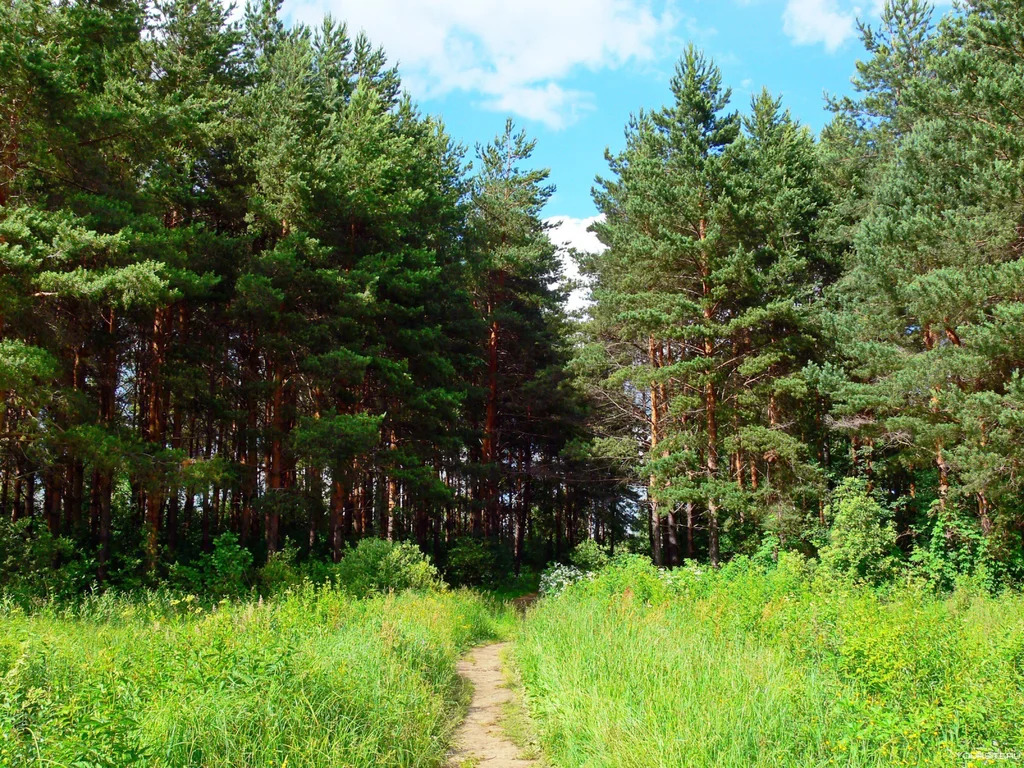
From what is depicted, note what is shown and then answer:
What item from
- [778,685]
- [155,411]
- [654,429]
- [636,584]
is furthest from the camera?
[654,429]

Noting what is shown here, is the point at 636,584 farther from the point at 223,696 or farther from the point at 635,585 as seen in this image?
the point at 223,696

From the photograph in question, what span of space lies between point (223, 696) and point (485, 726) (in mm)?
3202

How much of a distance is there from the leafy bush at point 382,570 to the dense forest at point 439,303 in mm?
2262

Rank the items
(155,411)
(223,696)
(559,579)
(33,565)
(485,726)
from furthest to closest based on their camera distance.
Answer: (559,579), (155,411), (33,565), (485,726), (223,696)

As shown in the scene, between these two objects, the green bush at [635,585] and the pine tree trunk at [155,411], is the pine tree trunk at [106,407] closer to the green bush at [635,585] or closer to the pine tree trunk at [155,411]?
the pine tree trunk at [155,411]

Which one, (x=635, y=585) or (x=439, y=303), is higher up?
(x=439, y=303)

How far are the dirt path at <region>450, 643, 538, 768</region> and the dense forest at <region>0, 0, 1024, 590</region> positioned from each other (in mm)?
7158

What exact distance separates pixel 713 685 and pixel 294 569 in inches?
491

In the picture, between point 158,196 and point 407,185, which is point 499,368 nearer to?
point 407,185

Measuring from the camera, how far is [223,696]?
4.53 metres

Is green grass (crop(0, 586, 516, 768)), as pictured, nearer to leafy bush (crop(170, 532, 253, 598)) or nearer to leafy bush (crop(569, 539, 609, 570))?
leafy bush (crop(170, 532, 253, 598))

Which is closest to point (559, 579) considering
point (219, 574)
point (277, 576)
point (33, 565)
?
point (277, 576)

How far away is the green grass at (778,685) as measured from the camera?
412 cm

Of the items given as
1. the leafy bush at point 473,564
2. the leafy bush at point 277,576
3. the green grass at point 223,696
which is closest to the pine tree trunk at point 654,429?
the leafy bush at point 473,564
